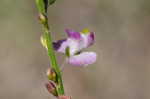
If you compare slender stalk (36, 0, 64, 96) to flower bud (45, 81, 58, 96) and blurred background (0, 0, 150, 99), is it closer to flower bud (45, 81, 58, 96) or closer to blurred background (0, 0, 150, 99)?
flower bud (45, 81, 58, 96)

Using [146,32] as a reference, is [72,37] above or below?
above

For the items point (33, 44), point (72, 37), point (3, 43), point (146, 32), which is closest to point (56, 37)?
point (33, 44)

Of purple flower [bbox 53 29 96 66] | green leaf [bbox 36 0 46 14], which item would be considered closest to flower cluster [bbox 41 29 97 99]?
purple flower [bbox 53 29 96 66]

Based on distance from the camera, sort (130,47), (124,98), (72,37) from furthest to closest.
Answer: (130,47)
(124,98)
(72,37)

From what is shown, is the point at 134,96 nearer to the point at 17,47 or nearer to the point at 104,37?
the point at 104,37

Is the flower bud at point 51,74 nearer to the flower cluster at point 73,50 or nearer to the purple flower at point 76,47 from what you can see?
the flower cluster at point 73,50
